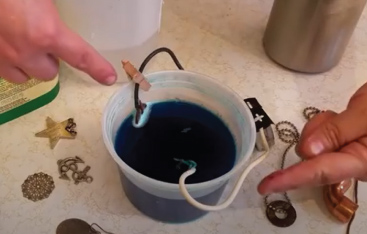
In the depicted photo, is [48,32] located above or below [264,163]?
above

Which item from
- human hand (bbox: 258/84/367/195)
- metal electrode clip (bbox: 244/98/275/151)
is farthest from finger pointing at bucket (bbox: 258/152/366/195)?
metal electrode clip (bbox: 244/98/275/151)

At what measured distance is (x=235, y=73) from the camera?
2.02ft

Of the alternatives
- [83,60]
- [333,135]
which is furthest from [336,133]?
[83,60]

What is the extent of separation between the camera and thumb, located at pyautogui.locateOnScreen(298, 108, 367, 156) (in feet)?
1.38

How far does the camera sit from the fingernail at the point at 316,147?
1.36 feet

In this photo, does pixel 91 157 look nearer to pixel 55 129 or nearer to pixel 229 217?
pixel 55 129

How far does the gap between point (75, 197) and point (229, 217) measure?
0.15m

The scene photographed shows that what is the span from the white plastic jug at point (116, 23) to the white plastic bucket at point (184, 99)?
70 millimetres

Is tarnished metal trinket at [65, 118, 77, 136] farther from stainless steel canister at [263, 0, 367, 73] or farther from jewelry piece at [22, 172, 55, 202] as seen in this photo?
stainless steel canister at [263, 0, 367, 73]

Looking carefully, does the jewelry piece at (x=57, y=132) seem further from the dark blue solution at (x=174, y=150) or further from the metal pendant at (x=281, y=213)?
the metal pendant at (x=281, y=213)

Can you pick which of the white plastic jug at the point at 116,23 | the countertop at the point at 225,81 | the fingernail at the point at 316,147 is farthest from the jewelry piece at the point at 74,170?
the fingernail at the point at 316,147

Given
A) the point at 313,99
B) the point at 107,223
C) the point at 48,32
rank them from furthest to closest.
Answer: the point at 313,99 → the point at 107,223 → the point at 48,32

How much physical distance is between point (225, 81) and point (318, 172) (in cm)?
23

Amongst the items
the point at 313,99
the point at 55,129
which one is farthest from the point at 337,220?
the point at 55,129
